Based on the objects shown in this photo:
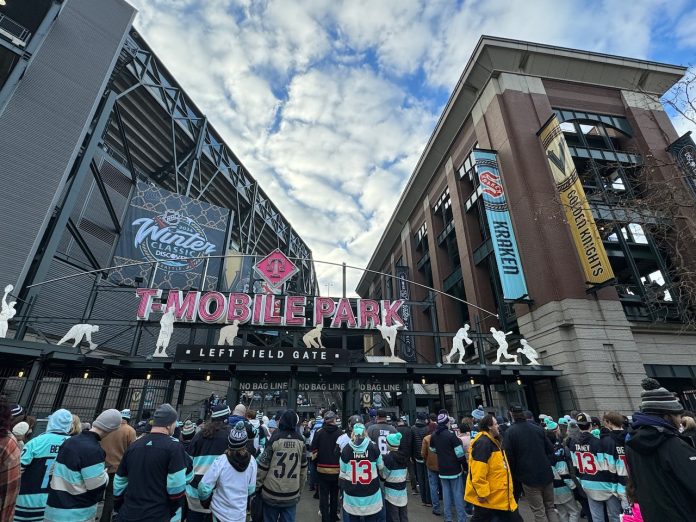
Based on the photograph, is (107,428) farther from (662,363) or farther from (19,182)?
(662,363)

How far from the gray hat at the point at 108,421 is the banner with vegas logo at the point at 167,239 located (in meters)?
21.5

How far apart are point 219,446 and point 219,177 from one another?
39.8 m

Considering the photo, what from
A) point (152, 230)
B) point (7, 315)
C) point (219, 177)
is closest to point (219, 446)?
point (7, 315)

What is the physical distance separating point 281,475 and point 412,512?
5608mm

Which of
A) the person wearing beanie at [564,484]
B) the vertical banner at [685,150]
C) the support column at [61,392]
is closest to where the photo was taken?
the person wearing beanie at [564,484]

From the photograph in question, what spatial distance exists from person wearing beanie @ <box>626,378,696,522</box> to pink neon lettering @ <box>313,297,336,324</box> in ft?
60.0

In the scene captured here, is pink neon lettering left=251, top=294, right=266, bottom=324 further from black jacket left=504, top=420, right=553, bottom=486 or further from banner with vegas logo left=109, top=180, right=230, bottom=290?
black jacket left=504, top=420, right=553, bottom=486

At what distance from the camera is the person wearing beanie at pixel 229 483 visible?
4.72 meters

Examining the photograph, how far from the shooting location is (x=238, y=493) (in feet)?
15.7

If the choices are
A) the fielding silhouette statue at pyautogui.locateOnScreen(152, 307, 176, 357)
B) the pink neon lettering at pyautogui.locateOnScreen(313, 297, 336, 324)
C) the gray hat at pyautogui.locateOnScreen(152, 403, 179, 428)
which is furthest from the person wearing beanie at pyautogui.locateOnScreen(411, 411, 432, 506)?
the fielding silhouette statue at pyautogui.locateOnScreen(152, 307, 176, 357)

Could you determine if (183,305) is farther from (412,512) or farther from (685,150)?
(685,150)

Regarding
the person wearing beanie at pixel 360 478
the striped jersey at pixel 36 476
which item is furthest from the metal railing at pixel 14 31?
the person wearing beanie at pixel 360 478

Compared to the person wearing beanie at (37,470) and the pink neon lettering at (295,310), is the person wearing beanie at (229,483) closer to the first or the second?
the person wearing beanie at (37,470)

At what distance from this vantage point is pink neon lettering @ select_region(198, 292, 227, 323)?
19.9 m
